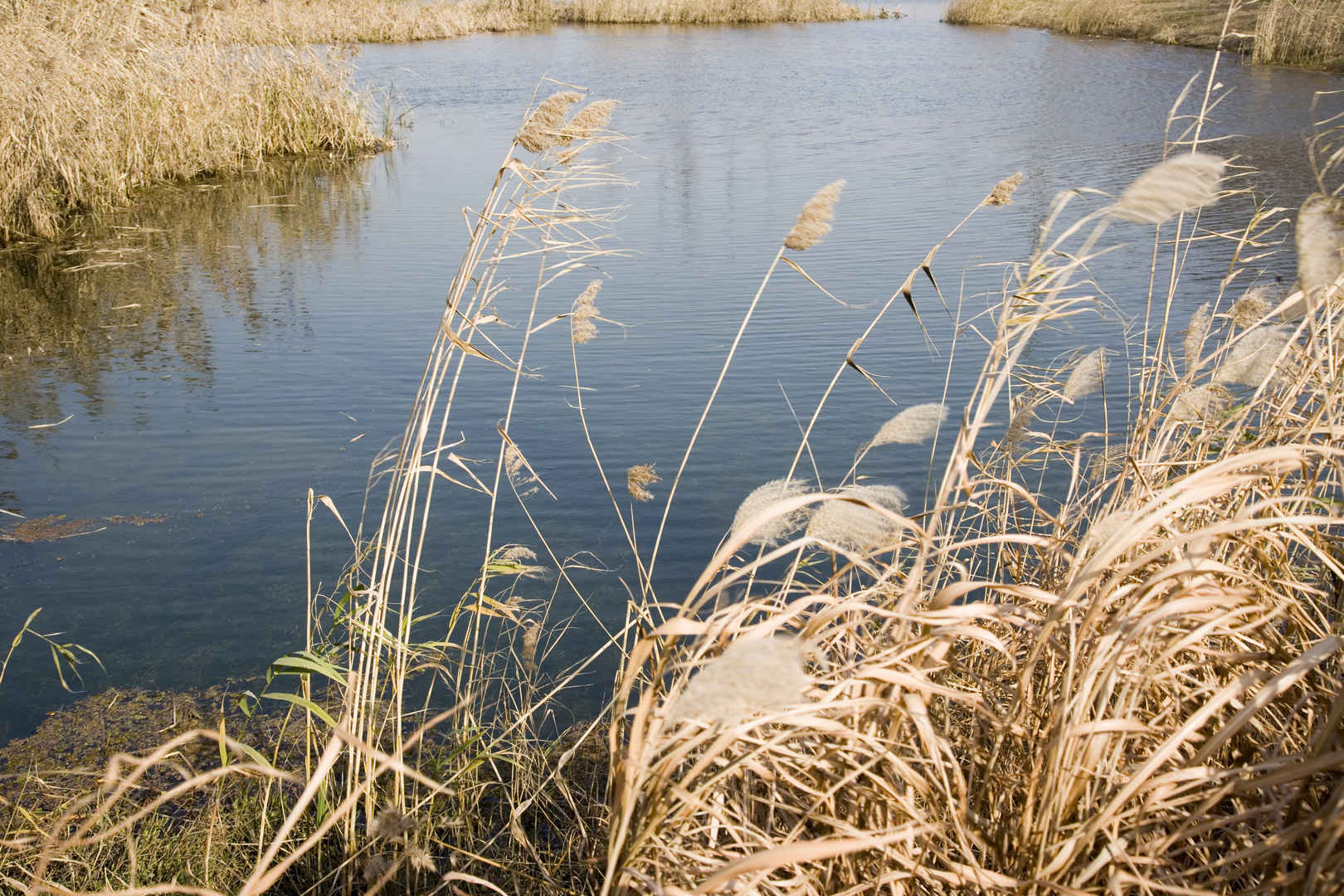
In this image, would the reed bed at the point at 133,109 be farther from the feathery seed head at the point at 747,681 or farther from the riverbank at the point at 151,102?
the feathery seed head at the point at 747,681

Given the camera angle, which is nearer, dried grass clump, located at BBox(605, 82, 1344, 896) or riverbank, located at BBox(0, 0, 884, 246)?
dried grass clump, located at BBox(605, 82, 1344, 896)

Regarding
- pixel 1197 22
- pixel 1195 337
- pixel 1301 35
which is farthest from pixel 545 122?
pixel 1197 22

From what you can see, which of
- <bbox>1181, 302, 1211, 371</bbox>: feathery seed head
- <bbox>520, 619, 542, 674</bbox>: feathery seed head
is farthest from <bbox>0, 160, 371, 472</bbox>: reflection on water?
<bbox>1181, 302, 1211, 371</bbox>: feathery seed head

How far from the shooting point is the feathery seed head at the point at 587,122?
1.93 metres

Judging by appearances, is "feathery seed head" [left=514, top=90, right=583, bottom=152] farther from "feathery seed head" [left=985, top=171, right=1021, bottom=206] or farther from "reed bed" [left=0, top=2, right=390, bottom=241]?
"reed bed" [left=0, top=2, right=390, bottom=241]

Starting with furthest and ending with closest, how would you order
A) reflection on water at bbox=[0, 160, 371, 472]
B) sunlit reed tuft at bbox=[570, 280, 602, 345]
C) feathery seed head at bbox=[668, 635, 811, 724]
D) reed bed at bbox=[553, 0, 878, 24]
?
reed bed at bbox=[553, 0, 878, 24] → reflection on water at bbox=[0, 160, 371, 472] → sunlit reed tuft at bbox=[570, 280, 602, 345] → feathery seed head at bbox=[668, 635, 811, 724]

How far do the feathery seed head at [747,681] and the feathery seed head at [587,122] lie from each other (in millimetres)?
1209

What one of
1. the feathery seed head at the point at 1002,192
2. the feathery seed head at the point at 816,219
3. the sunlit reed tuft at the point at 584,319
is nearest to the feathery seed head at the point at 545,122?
the sunlit reed tuft at the point at 584,319

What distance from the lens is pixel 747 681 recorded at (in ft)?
3.19

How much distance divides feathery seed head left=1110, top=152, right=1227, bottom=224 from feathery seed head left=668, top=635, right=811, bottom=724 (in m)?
0.76

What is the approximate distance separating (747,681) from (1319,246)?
45.4 inches

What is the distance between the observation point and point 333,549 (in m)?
4.08

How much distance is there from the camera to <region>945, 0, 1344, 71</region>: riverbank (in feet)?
47.7

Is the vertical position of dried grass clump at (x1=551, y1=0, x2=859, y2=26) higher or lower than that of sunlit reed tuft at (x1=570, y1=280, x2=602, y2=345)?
higher
